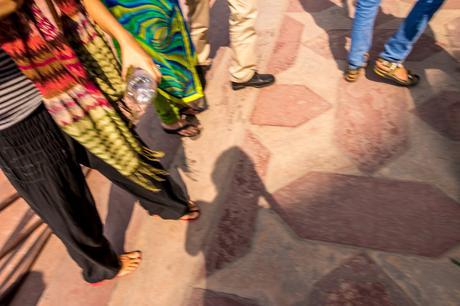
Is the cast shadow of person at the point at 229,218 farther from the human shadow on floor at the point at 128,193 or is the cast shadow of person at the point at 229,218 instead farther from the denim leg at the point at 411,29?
the denim leg at the point at 411,29

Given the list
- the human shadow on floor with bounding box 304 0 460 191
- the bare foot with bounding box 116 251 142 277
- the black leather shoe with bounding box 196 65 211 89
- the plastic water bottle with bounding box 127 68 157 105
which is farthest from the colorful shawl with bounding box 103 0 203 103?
the human shadow on floor with bounding box 304 0 460 191

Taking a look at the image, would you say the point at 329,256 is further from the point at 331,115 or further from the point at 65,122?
the point at 65,122

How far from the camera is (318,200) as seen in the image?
1.72 meters

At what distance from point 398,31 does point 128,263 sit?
221cm

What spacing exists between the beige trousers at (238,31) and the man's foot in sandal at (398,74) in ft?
3.01

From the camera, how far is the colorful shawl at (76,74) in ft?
2.92

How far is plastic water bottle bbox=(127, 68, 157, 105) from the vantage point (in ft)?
3.42

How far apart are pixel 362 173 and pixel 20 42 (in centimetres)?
166

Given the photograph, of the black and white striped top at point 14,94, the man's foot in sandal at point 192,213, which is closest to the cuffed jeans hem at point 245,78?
the man's foot in sandal at point 192,213

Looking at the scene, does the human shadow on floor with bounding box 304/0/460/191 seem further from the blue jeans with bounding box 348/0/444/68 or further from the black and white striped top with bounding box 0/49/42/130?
the black and white striped top with bounding box 0/49/42/130

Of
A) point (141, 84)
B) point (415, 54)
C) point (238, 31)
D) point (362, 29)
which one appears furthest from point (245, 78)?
point (141, 84)

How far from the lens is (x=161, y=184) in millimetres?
1532

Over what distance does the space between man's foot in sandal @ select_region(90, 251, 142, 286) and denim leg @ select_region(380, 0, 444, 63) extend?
2.06 meters

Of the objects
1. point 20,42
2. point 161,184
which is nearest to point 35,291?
point 161,184
